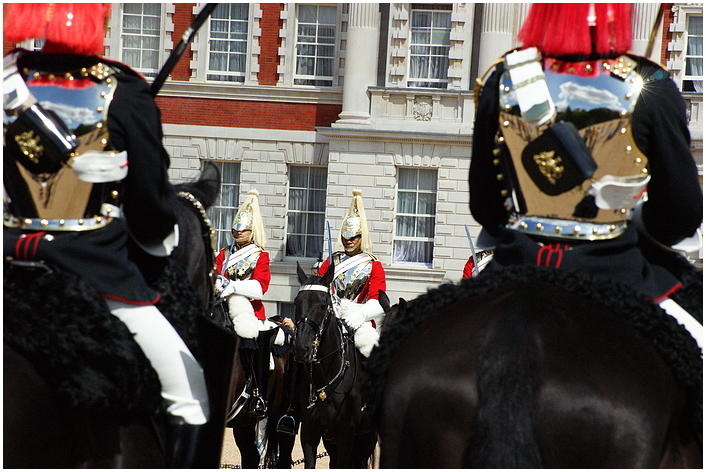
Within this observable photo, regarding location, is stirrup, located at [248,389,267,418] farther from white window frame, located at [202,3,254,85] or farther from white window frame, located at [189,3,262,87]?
white window frame, located at [202,3,254,85]

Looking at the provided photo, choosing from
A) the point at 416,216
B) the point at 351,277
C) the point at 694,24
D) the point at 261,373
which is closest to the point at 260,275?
the point at 351,277

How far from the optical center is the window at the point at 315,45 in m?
21.6

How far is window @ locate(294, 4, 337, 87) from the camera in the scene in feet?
70.8

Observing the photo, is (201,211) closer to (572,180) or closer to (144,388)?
(144,388)

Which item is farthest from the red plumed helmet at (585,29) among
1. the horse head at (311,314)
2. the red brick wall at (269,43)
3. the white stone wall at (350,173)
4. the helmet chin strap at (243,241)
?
the red brick wall at (269,43)

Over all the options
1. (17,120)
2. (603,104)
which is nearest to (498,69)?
(603,104)

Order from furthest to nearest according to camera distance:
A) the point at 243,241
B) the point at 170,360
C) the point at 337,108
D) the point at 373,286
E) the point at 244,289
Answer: the point at 337,108, the point at 243,241, the point at 373,286, the point at 244,289, the point at 170,360

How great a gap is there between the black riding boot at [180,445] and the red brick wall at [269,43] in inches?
733

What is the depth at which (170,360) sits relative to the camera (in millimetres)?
3338

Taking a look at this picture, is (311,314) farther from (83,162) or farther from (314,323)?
(83,162)

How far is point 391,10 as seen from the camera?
822 inches

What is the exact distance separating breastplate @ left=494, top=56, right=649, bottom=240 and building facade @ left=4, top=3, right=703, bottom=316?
16996mm

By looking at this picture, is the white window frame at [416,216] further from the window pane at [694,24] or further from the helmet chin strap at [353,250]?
the helmet chin strap at [353,250]

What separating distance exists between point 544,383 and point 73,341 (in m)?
1.51
